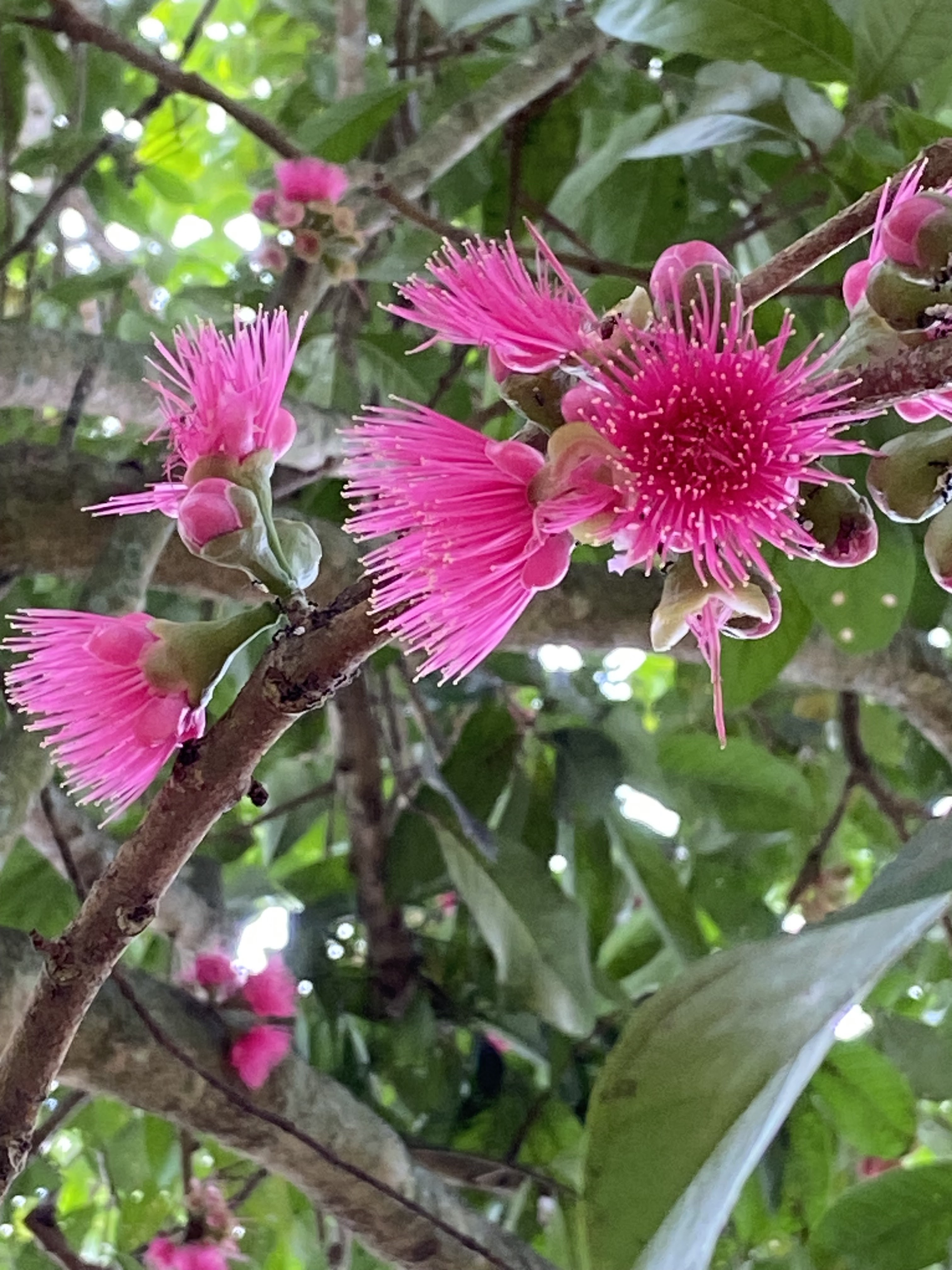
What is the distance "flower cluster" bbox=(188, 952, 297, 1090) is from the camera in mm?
1059

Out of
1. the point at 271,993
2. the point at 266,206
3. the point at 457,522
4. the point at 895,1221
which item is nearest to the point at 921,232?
the point at 457,522

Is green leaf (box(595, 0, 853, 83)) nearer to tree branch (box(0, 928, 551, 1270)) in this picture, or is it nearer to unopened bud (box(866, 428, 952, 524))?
unopened bud (box(866, 428, 952, 524))

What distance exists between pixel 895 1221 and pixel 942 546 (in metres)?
0.70

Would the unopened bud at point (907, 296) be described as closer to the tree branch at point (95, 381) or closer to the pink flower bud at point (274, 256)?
the tree branch at point (95, 381)

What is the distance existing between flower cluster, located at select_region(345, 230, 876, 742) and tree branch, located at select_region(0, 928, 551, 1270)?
0.54 meters

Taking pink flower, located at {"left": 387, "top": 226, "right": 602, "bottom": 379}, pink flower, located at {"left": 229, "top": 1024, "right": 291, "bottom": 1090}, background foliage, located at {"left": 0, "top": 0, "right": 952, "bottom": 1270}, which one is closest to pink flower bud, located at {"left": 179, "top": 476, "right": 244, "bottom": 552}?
pink flower, located at {"left": 387, "top": 226, "right": 602, "bottom": 379}

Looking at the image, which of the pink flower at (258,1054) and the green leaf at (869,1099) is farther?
the green leaf at (869,1099)

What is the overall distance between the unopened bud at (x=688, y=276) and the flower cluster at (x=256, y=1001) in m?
0.79

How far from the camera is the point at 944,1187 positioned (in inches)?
37.8

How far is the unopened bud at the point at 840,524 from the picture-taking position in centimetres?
52

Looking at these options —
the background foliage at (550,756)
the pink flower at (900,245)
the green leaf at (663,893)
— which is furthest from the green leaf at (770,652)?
the pink flower at (900,245)

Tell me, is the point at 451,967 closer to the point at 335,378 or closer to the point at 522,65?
the point at 335,378

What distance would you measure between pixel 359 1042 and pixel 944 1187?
690mm

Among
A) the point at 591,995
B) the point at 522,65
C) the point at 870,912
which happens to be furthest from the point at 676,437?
the point at 522,65
